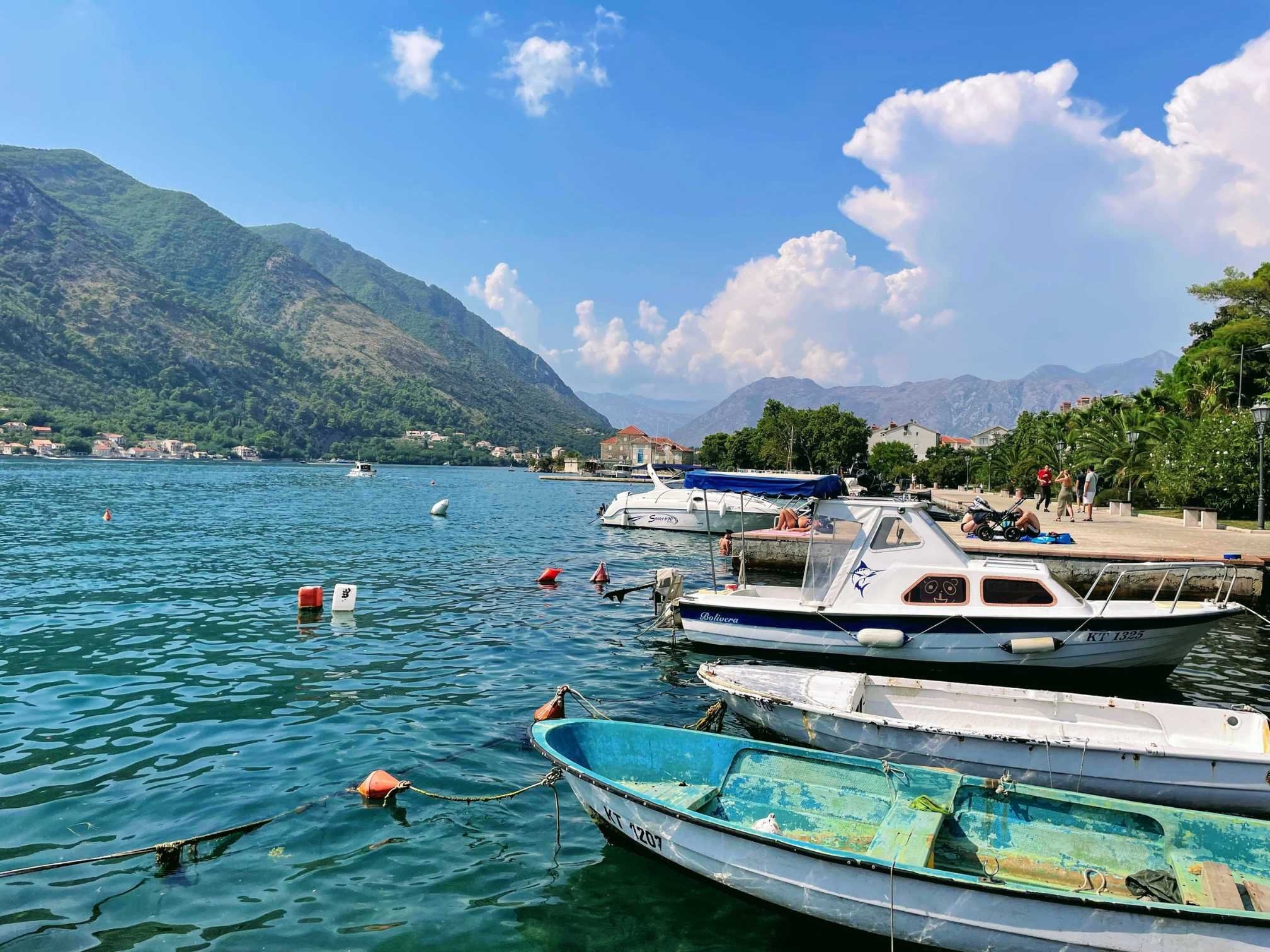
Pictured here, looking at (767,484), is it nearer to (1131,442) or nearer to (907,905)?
(907,905)

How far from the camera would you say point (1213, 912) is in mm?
4836

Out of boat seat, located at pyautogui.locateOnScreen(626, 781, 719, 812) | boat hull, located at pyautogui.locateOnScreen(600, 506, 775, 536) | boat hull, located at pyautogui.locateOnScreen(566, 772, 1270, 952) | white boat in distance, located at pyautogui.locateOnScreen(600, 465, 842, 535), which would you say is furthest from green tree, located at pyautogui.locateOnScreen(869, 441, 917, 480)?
boat hull, located at pyautogui.locateOnScreen(566, 772, 1270, 952)

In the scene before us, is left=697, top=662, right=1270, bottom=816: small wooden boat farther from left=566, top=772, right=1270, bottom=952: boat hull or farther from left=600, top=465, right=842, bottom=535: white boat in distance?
left=600, top=465, right=842, bottom=535: white boat in distance

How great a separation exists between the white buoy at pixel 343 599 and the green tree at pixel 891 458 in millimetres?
125033

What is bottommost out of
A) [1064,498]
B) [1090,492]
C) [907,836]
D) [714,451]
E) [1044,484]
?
[907,836]

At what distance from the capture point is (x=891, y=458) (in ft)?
464

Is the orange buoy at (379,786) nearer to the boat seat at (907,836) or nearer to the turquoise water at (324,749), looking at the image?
the turquoise water at (324,749)

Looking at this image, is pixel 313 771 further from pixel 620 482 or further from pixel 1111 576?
pixel 620 482

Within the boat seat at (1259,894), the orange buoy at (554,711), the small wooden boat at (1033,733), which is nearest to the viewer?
the boat seat at (1259,894)

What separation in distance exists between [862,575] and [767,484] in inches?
141

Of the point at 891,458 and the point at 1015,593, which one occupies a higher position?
the point at 891,458

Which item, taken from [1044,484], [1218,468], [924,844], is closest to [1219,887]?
[924,844]

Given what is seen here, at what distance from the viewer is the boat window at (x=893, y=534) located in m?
13.8

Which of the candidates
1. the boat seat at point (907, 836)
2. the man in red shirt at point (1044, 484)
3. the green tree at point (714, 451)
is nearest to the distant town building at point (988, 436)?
the green tree at point (714, 451)
